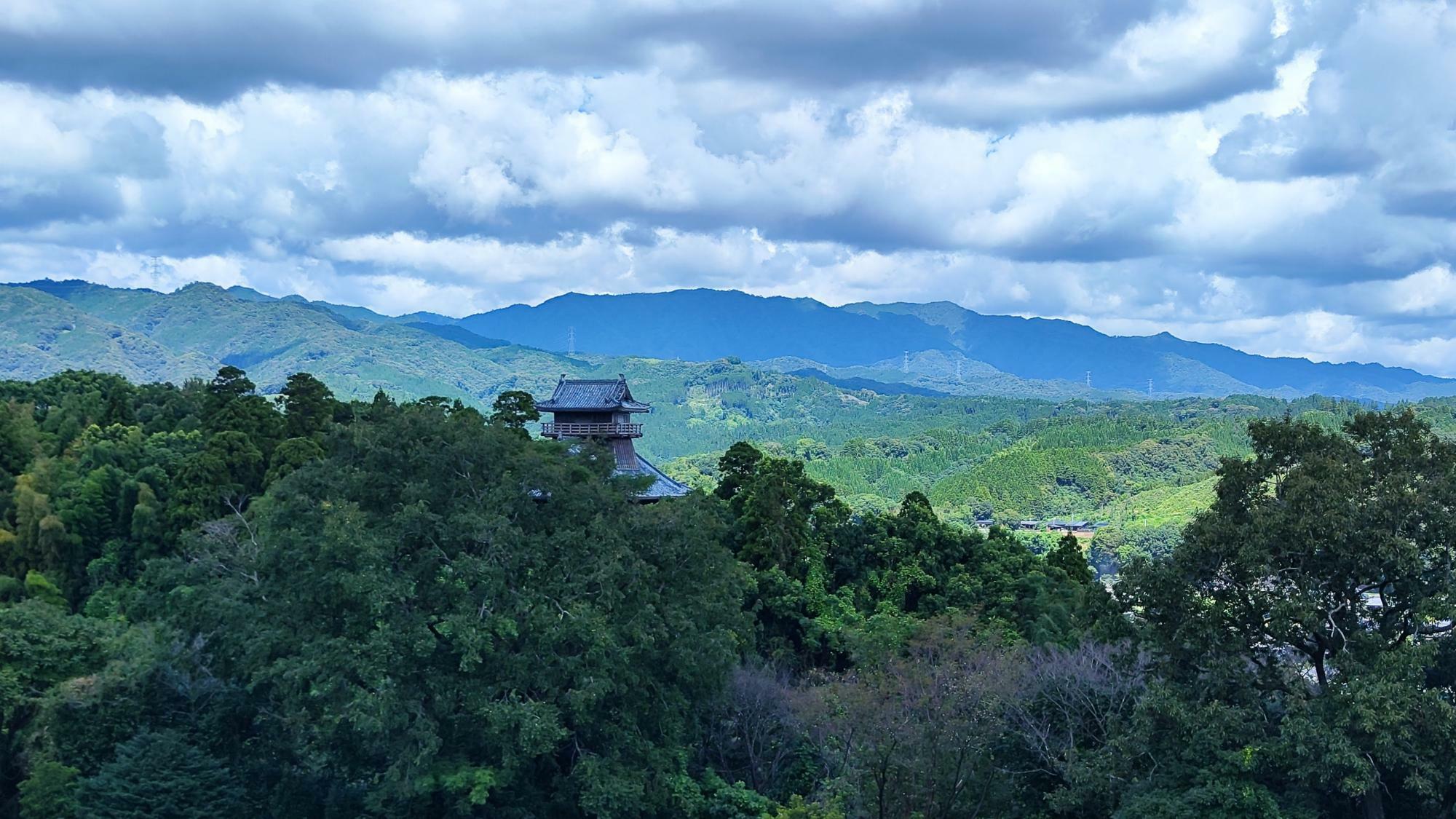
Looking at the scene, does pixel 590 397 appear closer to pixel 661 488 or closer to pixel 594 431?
pixel 594 431

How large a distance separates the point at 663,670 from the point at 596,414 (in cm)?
1668

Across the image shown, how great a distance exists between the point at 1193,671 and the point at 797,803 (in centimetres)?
695

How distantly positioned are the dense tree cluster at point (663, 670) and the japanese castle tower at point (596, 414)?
1134 cm

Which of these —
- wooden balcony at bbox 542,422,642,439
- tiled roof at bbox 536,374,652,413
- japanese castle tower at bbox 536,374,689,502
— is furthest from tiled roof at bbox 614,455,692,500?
tiled roof at bbox 536,374,652,413

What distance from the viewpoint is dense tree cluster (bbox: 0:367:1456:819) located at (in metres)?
17.0

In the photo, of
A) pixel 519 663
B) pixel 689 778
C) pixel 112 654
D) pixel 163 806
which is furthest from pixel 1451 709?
pixel 112 654

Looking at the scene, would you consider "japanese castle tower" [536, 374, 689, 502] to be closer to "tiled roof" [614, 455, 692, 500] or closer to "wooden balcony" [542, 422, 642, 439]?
"wooden balcony" [542, 422, 642, 439]

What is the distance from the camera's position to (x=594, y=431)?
3697 cm

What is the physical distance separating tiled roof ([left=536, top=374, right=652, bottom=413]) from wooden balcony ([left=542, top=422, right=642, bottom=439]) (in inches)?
20.9

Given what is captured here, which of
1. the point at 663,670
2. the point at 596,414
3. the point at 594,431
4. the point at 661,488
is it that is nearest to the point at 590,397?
the point at 596,414

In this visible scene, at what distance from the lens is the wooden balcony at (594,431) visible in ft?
121

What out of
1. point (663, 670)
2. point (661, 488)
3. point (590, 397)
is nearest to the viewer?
point (663, 670)

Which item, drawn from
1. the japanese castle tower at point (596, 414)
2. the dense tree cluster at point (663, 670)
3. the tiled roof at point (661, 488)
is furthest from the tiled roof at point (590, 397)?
the dense tree cluster at point (663, 670)

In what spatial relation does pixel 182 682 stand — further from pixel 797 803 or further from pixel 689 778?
pixel 797 803
